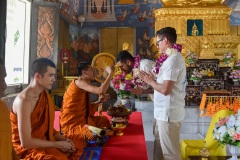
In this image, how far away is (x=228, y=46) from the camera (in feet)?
30.2

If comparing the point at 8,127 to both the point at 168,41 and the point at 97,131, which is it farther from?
the point at 168,41

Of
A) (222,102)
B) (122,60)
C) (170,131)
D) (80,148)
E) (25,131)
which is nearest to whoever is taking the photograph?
(25,131)

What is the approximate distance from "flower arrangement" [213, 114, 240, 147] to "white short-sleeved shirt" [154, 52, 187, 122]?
41 centimetres

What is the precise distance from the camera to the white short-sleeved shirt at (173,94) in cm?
257

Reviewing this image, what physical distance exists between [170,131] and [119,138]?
540 millimetres

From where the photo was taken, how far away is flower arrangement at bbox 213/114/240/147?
Result: 7.42ft

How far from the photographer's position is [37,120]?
2113mm

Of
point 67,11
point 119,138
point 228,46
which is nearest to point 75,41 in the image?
point 67,11

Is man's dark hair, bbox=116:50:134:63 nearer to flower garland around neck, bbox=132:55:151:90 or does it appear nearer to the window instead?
flower garland around neck, bbox=132:55:151:90

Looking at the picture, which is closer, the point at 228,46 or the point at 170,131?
the point at 170,131

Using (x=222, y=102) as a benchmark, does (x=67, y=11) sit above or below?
above

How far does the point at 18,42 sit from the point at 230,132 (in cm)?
Result: 430

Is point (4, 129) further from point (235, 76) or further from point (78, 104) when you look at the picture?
point (235, 76)

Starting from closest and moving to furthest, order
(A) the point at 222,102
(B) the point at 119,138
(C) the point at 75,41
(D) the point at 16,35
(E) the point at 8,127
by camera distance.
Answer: (E) the point at 8,127, (B) the point at 119,138, (D) the point at 16,35, (A) the point at 222,102, (C) the point at 75,41
